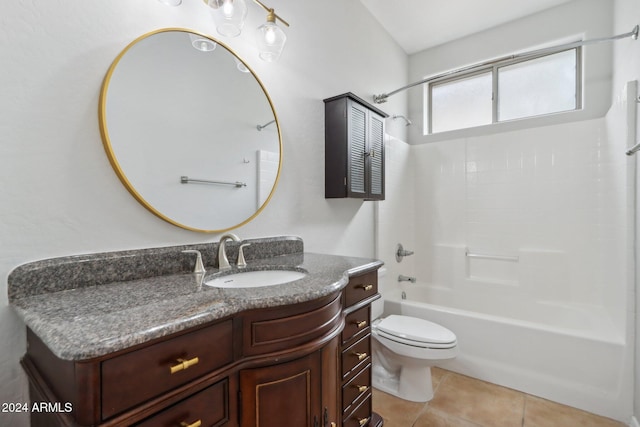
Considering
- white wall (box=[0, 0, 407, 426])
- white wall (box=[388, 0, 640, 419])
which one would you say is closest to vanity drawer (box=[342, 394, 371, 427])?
white wall (box=[0, 0, 407, 426])

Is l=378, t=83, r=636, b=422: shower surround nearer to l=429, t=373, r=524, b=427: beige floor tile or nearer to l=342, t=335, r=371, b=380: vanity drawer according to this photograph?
l=429, t=373, r=524, b=427: beige floor tile

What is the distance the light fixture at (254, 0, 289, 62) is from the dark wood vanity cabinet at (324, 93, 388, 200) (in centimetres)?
56

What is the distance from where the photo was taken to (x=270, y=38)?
4.58ft

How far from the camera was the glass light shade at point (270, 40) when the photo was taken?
1.38 meters

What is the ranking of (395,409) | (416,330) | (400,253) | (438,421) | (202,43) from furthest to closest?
(400,253)
(416,330)
(395,409)
(438,421)
(202,43)

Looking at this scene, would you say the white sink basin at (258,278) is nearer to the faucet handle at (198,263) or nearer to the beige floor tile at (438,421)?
the faucet handle at (198,263)

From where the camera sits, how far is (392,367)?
2.06 meters

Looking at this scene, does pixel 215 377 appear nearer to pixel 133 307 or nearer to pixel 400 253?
pixel 133 307

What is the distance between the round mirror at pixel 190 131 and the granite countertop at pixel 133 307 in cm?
34

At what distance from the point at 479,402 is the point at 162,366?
2.01 m

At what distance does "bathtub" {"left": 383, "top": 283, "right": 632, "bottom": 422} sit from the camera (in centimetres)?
171

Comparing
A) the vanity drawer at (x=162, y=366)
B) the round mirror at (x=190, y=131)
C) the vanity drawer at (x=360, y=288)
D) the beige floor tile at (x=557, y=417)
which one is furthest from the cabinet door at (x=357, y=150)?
the beige floor tile at (x=557, y=417)

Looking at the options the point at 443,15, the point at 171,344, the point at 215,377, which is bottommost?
the point at 215,377

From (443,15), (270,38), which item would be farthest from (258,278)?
(443,15)
